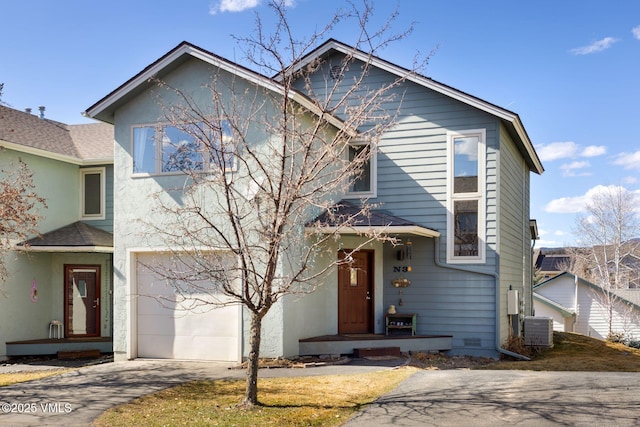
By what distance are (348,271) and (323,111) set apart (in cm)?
729

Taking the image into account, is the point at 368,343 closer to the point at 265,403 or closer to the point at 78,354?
the point at 265,403

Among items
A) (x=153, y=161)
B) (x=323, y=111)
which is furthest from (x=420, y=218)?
(x=323, y=111)

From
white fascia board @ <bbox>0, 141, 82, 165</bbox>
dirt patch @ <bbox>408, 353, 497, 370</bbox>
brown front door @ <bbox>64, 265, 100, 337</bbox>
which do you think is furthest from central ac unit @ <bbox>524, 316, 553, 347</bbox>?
white fascia board @ <bbox>0, 141, 82, 165</bbox>

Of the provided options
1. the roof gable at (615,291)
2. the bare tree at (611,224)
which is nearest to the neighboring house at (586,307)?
the roof gable at (615,291)

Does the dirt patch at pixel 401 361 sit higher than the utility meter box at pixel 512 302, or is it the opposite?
the utility meter box at pixel 512 302

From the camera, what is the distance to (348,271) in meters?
15.0

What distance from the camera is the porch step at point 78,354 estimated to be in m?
16.2

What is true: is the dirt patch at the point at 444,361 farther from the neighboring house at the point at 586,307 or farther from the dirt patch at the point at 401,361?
the neighboring house at the point at 586,307

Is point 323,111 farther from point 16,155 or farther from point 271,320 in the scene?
point 16,155

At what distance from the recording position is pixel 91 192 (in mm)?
18312

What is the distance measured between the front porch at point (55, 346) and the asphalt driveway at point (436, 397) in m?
5.45

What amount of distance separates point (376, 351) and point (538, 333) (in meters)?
5.86

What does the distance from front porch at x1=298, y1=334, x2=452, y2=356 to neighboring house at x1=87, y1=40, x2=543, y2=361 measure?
3 centimetres

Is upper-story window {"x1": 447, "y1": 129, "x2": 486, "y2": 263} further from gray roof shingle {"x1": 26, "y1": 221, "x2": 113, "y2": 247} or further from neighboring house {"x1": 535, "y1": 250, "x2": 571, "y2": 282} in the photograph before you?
neighboring house {"x1": 535, "y1": 250, "x2": 571, "y2": 282}
